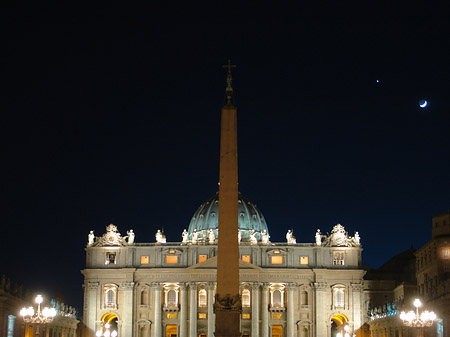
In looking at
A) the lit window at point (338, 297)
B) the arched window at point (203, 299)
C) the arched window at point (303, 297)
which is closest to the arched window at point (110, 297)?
the arched window at point (203, 299)

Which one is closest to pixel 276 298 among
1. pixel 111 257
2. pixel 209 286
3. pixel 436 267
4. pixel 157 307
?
pixel 209 286

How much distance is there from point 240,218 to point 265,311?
28055 mm

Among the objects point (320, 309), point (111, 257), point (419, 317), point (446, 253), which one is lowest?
point (419, 317)

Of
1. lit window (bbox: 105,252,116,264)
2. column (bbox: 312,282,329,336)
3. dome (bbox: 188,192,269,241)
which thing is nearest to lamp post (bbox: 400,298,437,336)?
column (bbox: 312,282,329,336)

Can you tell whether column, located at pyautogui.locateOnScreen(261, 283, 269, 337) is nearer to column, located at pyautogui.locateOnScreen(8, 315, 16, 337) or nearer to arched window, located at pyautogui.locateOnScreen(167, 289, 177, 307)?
arched window, located at pyautogui.locateOnScreen(167, 289, 177, 307)

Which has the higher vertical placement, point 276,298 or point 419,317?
point 276,298

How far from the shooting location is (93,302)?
4269 inches

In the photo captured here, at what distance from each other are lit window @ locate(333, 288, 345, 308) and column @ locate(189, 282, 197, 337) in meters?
18.7

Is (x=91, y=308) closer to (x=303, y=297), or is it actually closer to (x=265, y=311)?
(x=265, y=311)

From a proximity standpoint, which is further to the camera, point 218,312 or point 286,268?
point 286,268

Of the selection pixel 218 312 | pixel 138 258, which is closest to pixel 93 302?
pixel 138 258

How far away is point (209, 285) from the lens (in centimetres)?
10831

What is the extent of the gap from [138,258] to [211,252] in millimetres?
9981

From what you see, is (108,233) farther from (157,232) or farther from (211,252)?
(211,252)
